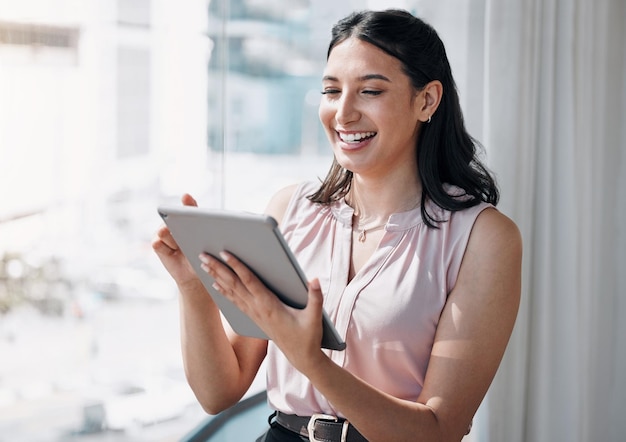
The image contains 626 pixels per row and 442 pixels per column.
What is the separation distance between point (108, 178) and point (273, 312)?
708 mm

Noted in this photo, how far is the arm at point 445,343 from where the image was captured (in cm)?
125

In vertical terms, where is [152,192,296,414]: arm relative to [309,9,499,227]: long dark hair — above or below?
below

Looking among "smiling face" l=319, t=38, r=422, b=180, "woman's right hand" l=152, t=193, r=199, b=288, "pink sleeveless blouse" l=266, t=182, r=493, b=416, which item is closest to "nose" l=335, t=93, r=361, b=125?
"smiling face" l=319, t=38, r=422, b=180

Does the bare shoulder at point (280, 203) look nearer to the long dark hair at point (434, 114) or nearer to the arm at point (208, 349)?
the long dark hair at point (434, 114)

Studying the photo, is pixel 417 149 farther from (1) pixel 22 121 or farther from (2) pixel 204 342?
(1) pixel 22 121

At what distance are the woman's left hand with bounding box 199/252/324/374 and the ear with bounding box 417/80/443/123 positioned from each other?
548 millimetres

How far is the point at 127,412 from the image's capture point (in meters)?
1.90

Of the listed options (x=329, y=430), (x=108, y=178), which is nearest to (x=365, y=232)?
(x=329, y=430)

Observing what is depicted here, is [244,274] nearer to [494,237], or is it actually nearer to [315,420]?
[315,420]

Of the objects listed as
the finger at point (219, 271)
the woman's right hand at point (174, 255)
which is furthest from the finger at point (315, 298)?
the woman's right hand at point (174, 255)

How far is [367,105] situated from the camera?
1.53 meters

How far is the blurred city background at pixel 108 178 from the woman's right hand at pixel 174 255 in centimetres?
40

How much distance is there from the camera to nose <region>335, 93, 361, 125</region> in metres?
1.51

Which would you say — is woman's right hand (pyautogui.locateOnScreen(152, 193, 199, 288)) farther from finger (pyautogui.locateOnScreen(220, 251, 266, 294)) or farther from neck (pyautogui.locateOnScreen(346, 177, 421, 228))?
neck (pyautogui.locateOnScreen(346, 177, 421, 228))
